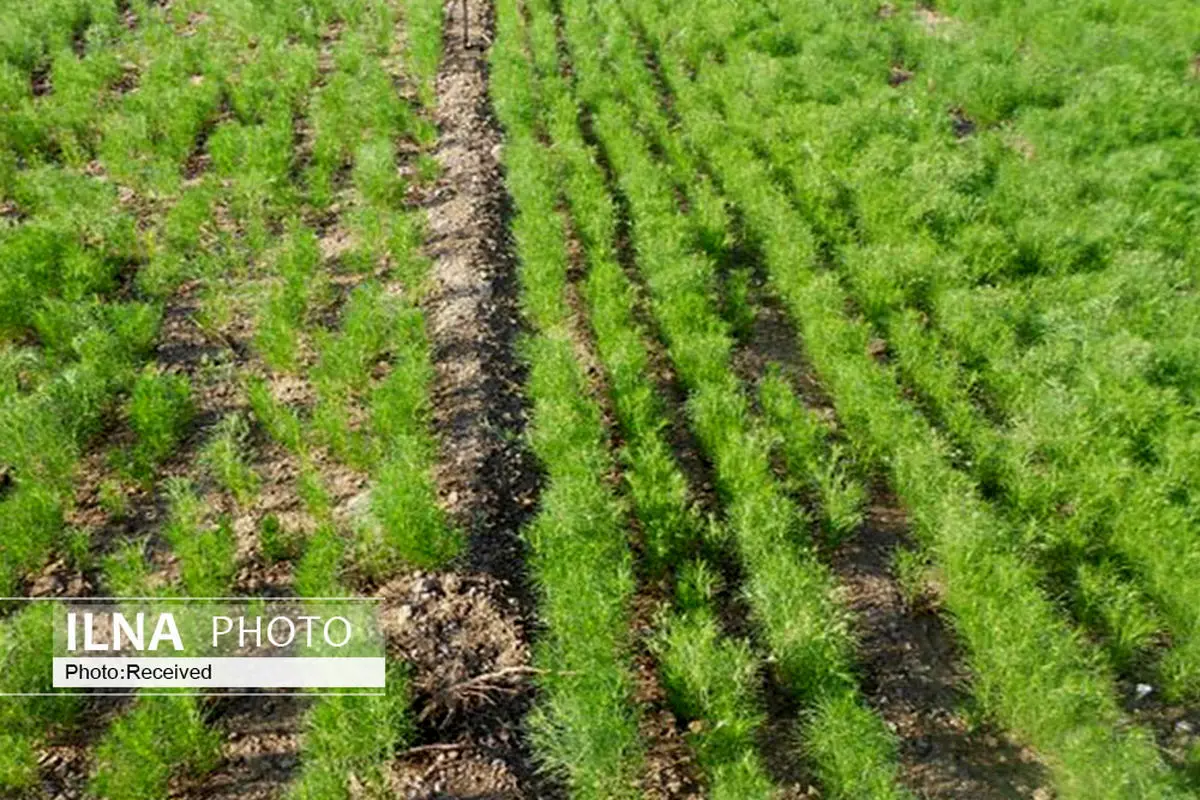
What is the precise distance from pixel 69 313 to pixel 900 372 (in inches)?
268

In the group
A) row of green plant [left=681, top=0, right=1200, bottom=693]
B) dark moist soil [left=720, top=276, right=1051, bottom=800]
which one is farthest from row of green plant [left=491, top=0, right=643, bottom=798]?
row of green plant [left=681, top=0, right=1200, bottom=693]

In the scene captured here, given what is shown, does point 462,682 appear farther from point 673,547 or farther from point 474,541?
point 673,547

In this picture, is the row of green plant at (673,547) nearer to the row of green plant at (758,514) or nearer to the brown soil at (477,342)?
the row of green plant at (758,514)

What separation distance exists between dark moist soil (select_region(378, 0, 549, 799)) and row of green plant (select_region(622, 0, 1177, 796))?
2.50 meters

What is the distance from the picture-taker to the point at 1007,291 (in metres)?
8.24

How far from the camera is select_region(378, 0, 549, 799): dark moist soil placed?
500 cm

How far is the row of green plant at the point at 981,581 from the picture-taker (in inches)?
187

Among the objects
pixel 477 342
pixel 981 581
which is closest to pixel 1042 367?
pixel 981 581

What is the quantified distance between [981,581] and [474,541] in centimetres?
315

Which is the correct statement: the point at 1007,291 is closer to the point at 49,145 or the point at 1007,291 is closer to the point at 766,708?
the point at 766,708

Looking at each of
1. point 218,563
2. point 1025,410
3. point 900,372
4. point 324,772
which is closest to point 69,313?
point 218,563

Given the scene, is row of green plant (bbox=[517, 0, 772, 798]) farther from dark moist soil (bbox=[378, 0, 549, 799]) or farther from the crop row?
the crop row

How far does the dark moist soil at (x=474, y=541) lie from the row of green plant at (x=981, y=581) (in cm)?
250

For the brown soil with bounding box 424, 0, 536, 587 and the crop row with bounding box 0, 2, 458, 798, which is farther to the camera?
the brown soil with bounding box 424, 0, 536, 587
